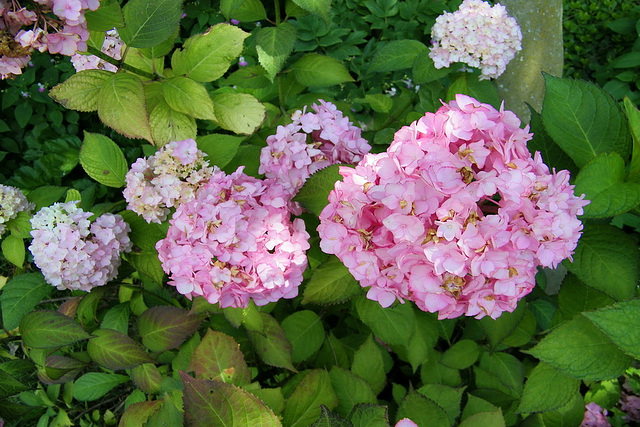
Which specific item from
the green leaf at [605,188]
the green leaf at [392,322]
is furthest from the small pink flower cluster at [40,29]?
the green leaf at [605,188]

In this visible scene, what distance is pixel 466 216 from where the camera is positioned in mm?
892

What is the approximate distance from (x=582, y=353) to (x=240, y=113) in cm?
108

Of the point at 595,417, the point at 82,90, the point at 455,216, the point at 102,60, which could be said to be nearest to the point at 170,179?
the point at 82,90

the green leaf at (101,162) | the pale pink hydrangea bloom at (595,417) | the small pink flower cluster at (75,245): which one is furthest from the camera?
the pale pink hydrangea bloom at (595,417)

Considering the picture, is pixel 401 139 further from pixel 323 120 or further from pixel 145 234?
pixel 145 234

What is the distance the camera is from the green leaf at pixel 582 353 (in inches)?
42.9

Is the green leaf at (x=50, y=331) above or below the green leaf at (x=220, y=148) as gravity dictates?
below

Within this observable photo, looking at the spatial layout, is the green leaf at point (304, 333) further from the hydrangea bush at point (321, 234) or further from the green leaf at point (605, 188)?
the green leaf at point (605, 188)

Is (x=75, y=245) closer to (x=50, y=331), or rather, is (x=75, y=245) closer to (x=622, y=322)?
(x=50, y=331)

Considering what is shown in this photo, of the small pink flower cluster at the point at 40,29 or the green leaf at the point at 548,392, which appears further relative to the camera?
the green leaf at the point at 548,392

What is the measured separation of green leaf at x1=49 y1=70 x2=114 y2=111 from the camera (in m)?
1.22

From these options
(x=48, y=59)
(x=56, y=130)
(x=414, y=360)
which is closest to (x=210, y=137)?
(x=414, y=360)

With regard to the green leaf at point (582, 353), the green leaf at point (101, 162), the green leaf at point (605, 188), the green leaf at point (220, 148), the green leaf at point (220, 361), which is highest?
the green leaf at point (605, 188)

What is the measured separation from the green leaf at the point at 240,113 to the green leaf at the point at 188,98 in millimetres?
84
